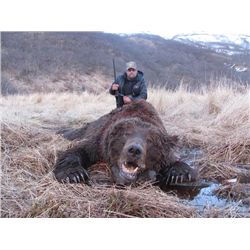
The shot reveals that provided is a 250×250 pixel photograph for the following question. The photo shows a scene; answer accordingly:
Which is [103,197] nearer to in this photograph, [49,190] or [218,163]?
[49,190]

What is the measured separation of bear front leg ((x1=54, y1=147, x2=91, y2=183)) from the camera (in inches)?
133

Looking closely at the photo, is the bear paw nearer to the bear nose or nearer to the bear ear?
the bear ear

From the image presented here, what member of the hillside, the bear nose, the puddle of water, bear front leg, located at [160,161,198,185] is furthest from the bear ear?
the hillside

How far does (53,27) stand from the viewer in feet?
10.3

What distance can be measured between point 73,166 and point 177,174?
2.53ft

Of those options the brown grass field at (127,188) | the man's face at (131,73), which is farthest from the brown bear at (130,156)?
the man's face at (131,73)

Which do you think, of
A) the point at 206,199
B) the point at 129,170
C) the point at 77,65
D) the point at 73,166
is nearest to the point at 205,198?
the point at 206,199

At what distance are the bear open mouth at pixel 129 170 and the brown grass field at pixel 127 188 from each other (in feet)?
0.39

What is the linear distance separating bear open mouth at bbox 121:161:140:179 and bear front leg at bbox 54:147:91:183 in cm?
32

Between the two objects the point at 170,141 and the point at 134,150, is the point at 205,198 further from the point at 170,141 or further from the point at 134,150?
the point at 170,141

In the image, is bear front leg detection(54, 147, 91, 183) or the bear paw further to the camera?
the bear paw

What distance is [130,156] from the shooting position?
10.3 feet

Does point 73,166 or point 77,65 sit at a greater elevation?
point 73,166

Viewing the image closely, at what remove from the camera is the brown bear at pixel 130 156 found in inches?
129
